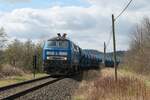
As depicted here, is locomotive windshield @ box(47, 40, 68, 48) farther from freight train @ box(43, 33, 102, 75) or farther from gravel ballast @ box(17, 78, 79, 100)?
gravel ballast @ box(17, 78, 79, 100)

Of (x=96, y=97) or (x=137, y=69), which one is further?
(x=137, y=69)

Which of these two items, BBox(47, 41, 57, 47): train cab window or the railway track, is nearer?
the railway track

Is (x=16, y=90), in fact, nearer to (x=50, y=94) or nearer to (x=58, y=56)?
(x=50, y=94)

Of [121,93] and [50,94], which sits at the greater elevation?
[121,93]

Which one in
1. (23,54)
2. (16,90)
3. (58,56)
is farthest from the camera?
(23,54)

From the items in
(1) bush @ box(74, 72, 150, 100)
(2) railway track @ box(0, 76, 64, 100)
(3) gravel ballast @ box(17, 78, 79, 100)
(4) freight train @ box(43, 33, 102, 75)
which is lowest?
(3) gravel ballast @ box(17, 78, 79, 100)

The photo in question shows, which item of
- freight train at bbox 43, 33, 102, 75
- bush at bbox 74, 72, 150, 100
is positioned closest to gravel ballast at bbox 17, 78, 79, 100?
bush at bbox 74, 72, 150, 100

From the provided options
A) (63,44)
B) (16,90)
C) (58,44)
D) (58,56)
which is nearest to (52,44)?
(58,44)

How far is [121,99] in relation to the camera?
645 inches

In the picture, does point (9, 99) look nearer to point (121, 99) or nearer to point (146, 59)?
point (121, 99)

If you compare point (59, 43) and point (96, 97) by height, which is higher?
point (59, 43)

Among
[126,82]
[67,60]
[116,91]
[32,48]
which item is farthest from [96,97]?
[32,48]

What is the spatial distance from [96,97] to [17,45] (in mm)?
47215

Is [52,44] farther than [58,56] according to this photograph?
Yes
